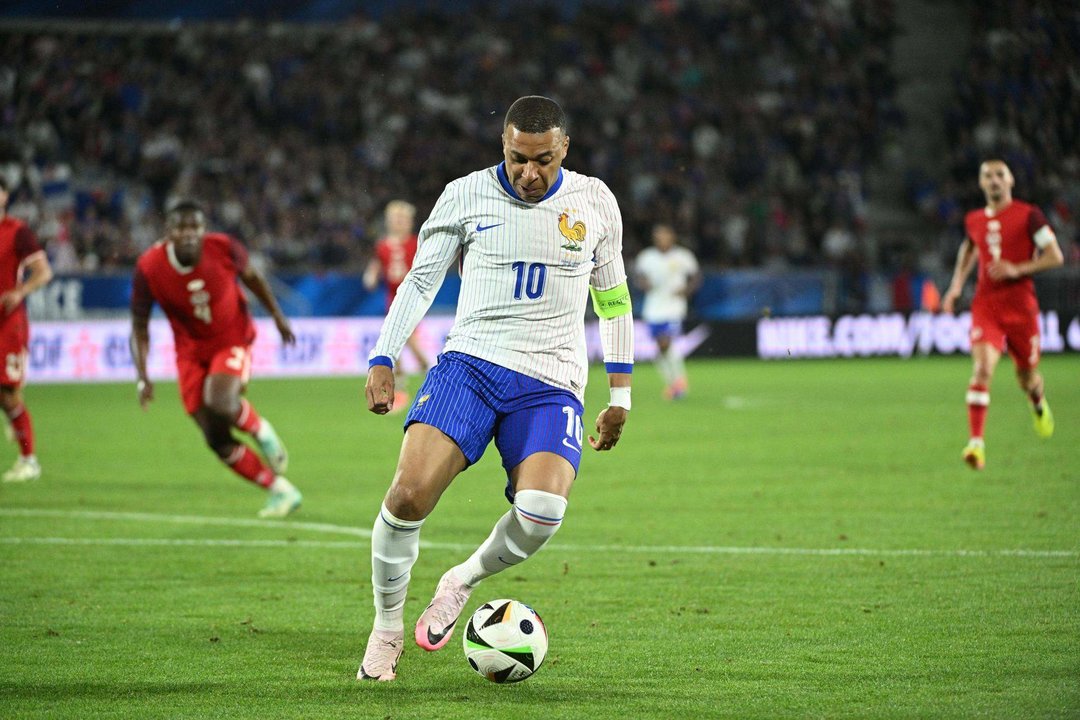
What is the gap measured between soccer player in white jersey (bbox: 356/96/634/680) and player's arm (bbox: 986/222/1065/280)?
7164mm

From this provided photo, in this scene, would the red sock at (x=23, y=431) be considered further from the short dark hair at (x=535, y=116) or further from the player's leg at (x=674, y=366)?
the player's leg at (x=674, y=366)

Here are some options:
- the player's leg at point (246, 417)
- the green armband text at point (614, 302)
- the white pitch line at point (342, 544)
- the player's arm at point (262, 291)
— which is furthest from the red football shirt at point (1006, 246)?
the green armband text at point (614, 302)

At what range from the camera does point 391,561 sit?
558 cm

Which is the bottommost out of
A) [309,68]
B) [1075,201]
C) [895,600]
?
[895,600]

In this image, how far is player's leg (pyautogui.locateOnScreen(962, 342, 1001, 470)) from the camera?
39.2ft

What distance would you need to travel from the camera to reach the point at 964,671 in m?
5.58

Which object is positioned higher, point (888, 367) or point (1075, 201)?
point (1075, 201)

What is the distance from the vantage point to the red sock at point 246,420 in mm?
10133

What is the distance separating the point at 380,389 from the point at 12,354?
7.69 m


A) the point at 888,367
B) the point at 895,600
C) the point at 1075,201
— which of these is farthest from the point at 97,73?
the point at 895,600

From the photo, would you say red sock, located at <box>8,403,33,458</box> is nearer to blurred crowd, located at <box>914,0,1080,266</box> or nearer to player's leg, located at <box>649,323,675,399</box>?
player's leg, located at <box>649,323,675,399</box>

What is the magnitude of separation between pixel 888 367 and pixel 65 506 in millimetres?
18228

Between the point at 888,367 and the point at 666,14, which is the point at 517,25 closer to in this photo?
the point at 666,14

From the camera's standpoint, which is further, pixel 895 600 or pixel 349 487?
pixel 349 487
